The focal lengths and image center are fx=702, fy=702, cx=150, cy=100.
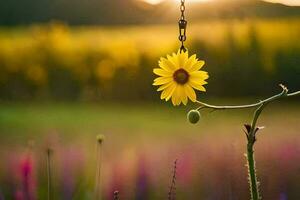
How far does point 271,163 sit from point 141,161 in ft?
1.49

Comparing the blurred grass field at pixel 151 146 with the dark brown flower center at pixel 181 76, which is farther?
the blurred grass field at pixel 151 146

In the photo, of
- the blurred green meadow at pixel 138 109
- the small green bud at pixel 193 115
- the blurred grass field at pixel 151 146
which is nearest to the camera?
the small green bud at pixel 193 115

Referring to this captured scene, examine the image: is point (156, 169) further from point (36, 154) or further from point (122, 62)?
point (122, 62)

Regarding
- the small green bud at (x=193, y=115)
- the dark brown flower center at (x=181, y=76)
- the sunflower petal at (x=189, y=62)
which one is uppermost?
the sunflower petal at (x=189, y=62)

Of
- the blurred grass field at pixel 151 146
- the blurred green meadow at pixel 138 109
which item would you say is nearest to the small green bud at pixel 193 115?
the blurred grass field at pixel 151 146

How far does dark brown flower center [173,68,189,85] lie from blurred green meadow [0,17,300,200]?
606 mm

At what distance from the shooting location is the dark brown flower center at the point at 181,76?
3.43ft

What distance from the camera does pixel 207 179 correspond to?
5.96ft

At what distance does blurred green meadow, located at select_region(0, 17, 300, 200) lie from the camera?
6.58 ft

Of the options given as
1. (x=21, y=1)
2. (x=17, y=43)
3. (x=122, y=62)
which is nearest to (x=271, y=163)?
(x=122, y=62)

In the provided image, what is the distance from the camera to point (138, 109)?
336 centimetres

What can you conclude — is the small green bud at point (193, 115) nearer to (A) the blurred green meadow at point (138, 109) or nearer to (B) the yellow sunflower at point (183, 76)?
(B) the yellow sunflower at point (183, 76)

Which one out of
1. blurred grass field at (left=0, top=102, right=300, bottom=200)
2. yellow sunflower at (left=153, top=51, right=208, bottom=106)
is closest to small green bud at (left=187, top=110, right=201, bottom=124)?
yellow sunflower at (left=153, top=51, right=208, bottom=106)

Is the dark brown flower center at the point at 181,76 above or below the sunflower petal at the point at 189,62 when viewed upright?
below
